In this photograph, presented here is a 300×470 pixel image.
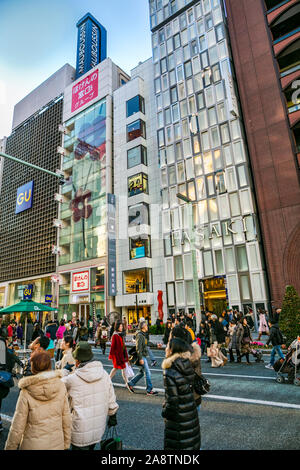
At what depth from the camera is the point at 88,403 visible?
329 centimetres

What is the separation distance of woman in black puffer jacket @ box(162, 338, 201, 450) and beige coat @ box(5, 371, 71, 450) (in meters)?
1.18

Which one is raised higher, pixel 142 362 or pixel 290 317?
pixel 290 317

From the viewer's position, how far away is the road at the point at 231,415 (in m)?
4.52

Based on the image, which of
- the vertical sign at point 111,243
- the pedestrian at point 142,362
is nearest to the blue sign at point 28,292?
the vertical sign at point 111,243

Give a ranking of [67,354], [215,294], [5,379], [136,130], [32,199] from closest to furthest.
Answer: [5,379] < [67,354] < [215,294] < [136,130] < [32,199]

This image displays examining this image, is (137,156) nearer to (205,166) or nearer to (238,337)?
(205,166)

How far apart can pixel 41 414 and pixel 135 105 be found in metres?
40.2

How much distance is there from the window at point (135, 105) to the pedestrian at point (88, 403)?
38909 mm

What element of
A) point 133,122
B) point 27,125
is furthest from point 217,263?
point 27,125

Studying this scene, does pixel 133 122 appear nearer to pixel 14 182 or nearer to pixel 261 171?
pixel 261 171

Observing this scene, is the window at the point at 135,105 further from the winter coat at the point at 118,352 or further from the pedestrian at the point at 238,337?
the winter coat at the point at 118,352


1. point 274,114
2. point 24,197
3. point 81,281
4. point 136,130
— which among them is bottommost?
point 81,281

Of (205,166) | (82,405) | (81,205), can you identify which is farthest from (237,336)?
(81,205)

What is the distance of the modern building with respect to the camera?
45406 mm
